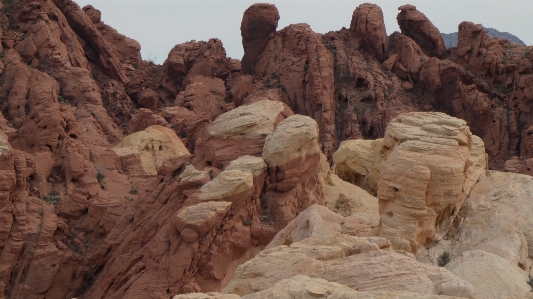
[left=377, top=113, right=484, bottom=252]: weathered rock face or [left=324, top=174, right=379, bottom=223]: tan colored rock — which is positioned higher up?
[left=377, top=113, right=484, bottom=252]: weathered rock face

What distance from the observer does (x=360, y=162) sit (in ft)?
124

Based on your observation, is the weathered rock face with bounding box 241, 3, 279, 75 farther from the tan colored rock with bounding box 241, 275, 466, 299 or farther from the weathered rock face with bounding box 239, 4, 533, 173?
the tan colored rock with bounding box 241, 275, 466, 299

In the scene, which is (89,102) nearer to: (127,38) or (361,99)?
(127,38)

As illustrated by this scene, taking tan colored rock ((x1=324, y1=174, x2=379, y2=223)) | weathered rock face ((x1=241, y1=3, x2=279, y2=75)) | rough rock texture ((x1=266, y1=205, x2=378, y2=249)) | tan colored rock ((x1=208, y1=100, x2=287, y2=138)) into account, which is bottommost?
tan colored rock ((x1=324, y1=174, x2=379, y2=223))

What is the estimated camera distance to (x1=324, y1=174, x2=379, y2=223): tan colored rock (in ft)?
102

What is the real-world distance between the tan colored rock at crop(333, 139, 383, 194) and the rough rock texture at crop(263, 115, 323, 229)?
8323mm

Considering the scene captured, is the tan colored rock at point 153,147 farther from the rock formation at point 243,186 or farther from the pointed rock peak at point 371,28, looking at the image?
the pointed rock peak at point 371,28

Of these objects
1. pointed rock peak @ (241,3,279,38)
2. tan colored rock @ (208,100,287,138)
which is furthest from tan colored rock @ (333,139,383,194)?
pointed rock peak @ (241,3,279,38)

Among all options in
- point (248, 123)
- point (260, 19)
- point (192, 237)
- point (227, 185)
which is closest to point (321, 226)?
point (192, 237)

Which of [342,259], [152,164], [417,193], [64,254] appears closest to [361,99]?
[152,164]

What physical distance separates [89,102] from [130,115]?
6.30 meters

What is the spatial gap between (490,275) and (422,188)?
15.6 ft

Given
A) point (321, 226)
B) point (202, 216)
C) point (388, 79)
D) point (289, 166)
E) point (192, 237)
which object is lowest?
point (192, 237)

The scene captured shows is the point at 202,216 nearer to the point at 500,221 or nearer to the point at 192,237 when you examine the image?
the point at 192,237
